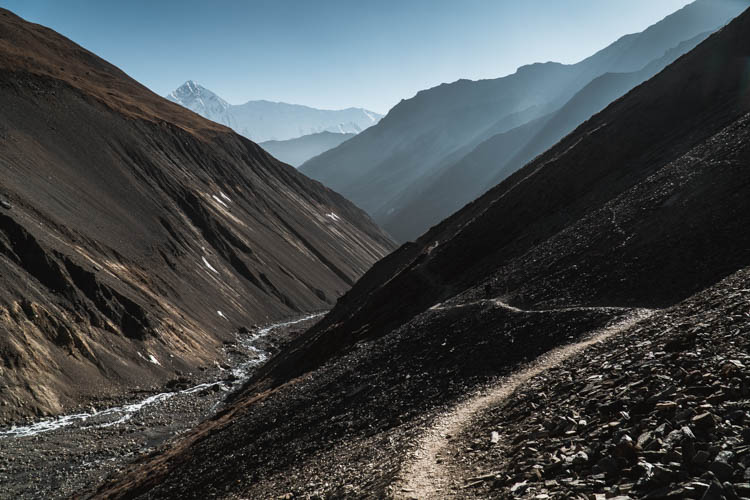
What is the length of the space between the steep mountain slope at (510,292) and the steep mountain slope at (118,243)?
76.4 ft

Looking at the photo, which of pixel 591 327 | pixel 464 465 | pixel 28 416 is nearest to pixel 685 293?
pixel 591 327

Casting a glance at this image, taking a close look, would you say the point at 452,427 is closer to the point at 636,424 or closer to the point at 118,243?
the point at 636,424

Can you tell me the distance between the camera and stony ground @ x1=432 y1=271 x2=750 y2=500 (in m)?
7.63

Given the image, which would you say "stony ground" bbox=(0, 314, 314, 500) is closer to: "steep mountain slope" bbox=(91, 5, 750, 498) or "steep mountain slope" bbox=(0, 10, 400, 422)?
"steep mountain slope" bbox=(0, 10, 400, 422)

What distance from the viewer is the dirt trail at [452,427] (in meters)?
12.6

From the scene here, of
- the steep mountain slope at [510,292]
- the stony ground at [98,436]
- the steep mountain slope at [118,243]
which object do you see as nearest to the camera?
the steep mountain slope at [510,292]

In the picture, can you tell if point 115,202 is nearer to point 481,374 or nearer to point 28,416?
point 28,416

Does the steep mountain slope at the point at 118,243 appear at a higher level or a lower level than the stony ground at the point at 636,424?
higher

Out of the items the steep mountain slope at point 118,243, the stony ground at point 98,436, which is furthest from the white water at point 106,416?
the steep mountain slope at point 118,243

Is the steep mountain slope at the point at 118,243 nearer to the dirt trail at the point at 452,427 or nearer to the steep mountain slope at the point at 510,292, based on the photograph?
the steep mountain slope at the point at 510,292

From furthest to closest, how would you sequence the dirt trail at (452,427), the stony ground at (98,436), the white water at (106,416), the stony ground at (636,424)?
1. the white water at (106,416)
2. the stony ground at (98,436)
3. the dirt trail at (452,427)
4. the stony ground at (636,424)

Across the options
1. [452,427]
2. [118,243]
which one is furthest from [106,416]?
[452,427]

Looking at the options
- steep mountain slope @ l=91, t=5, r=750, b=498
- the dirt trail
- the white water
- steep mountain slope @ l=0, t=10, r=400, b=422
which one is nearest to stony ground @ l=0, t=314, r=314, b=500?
the white water

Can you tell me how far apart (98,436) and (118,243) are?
4335 cm
